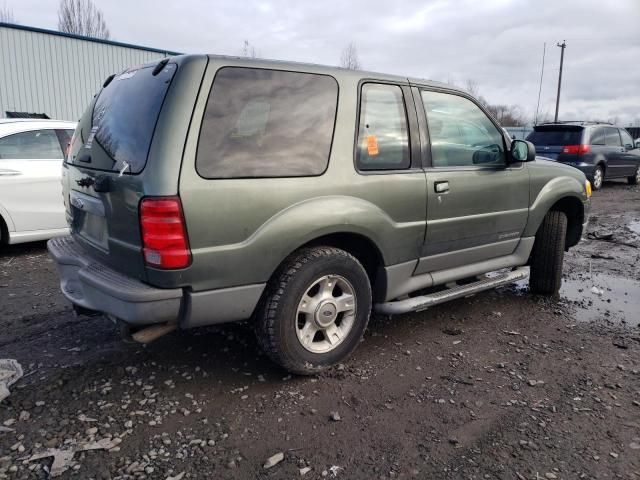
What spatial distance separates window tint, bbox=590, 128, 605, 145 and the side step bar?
10.2m

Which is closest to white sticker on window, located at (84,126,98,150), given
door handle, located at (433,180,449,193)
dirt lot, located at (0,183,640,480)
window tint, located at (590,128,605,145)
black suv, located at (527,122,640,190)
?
dirt lot, located at (0,183,640,480)

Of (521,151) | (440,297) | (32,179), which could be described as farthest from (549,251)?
(32,179)

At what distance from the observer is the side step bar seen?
3465 mm

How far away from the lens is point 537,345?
12.3 feet

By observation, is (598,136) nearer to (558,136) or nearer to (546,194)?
(558,136)

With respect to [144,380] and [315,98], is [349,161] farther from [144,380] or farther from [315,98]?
[144,380]

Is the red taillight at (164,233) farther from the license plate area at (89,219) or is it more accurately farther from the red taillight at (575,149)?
the red taillight at (575,149)

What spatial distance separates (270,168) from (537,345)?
2.39 m

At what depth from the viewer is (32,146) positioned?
19.6ft

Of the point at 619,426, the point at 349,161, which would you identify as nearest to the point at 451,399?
the point at 619,426

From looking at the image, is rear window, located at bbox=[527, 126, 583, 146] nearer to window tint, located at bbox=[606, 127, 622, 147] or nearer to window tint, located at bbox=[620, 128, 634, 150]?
window tint, located at bbox=[606, 127, 622, 147]

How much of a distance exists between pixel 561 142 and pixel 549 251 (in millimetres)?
9241

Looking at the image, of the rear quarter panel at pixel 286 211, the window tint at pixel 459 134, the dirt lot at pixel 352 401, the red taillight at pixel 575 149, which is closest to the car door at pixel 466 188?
the window tint at pixel 459 134

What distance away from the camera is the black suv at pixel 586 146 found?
41.2 feet
